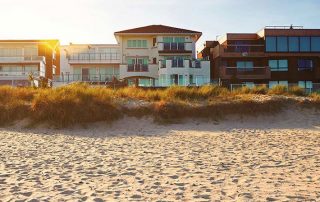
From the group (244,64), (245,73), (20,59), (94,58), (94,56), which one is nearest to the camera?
(245,73)

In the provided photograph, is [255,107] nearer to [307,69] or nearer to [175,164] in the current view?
[175,164]

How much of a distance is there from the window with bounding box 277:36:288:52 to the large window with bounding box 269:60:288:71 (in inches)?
54.0

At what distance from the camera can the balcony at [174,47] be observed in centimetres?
4288

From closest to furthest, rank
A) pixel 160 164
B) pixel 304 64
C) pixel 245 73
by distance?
1. pixel 160 164
2. pixel 245 73
3. pixel 304 64

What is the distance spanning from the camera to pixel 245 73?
39.8m

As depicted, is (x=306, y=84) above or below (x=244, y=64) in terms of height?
below

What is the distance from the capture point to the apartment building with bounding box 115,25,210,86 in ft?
129

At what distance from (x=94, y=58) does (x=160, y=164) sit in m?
39.0

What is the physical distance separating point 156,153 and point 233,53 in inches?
1235

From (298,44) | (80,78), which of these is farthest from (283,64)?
(80,78)

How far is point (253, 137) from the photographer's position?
15250 mm

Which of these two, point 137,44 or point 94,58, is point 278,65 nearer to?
point 137,44

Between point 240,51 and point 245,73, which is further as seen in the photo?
point 240,51

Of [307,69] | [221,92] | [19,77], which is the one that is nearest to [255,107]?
[221,92]
